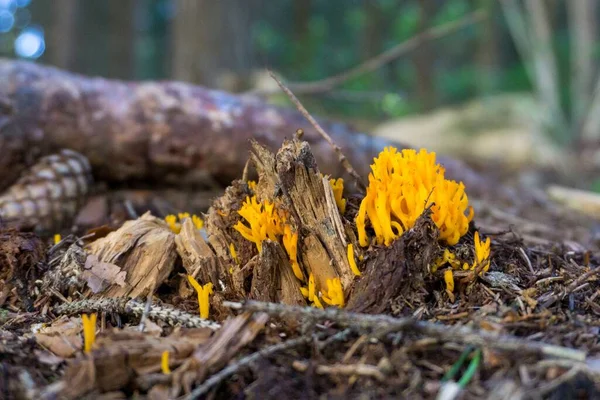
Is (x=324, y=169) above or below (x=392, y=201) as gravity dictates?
below

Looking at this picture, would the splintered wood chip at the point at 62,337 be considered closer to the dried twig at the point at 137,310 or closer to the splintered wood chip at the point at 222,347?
the dried twig at the point at 137,310

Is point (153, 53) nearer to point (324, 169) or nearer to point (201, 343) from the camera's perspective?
point (324, 169)

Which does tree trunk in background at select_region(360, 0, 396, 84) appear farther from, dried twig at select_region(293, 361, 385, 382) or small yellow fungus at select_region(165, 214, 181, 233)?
dried twig at select_region(293, 361, 385, 382)

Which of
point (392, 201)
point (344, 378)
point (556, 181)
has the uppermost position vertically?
point (392, 201)

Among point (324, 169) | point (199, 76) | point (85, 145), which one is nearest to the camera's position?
point (85, 145)

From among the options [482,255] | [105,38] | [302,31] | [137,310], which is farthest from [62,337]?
[302,31]

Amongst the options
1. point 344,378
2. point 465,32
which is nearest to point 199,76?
point 344,378
